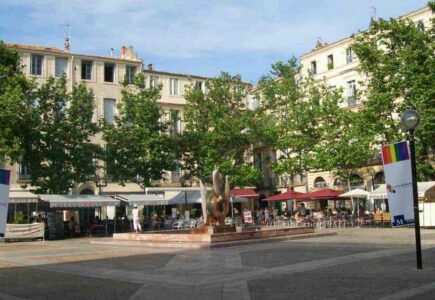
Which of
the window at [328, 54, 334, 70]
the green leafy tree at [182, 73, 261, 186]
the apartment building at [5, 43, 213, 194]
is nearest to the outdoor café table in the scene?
the green leafy tree at [182, 73, 261, 186]

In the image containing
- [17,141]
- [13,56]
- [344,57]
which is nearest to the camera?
[17,141]

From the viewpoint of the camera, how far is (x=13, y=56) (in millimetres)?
34188

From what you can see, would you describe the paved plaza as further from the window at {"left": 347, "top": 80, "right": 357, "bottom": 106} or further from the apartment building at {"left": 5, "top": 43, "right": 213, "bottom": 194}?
the window at {"left": 347, "top": 80, "right": 357, "bottom": 106}

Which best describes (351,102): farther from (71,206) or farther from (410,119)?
(410,119)

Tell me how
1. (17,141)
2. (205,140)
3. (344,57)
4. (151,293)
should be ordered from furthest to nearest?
1. (344,57)
2. (205,140)
3. (17,141)
4. (151,293)

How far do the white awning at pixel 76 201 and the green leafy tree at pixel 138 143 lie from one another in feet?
15.6

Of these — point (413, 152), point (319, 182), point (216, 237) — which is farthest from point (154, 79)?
point (413, 152)

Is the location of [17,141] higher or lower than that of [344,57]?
lower

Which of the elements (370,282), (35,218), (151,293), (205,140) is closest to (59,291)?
(151,293)

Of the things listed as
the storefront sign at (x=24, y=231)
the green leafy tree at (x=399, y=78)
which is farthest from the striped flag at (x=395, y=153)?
the green leafy tree at (x=399, y=78)

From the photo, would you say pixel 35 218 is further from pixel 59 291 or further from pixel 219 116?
pixel 59 291

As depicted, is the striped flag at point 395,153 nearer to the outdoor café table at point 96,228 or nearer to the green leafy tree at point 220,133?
the outdoor café table at point 96,228

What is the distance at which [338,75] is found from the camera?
50719mm

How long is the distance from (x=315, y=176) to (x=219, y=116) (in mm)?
13054
